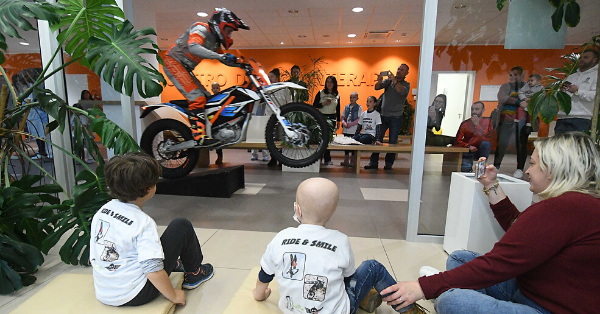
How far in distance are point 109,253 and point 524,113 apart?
104 inches

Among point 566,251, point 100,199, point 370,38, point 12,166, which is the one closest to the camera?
point 566,251

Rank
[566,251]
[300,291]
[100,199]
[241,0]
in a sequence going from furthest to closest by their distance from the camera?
[241,0], [100,199], [300,291], [566,251]

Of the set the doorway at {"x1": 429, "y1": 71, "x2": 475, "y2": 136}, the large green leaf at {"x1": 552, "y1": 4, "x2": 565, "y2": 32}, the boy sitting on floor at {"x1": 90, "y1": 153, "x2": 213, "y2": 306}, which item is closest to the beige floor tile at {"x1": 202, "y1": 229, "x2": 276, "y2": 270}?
the boy sitting on floor at {"x1": 90, "y1": 153, "x2": 213, "y2": 306}

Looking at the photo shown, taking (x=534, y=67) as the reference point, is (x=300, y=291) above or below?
below

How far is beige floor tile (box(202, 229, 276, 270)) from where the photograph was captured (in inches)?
66.2

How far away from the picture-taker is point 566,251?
2.56ft

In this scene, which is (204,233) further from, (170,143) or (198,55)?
(198,55)

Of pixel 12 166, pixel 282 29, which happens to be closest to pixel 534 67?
pixel 12 166

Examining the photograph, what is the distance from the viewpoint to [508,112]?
212cm

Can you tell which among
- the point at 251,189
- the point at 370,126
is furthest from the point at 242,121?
the point at 370,126

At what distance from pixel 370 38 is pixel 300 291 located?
7.16 metres

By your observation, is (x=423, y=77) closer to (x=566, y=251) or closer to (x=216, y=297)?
(x=566, y=251)

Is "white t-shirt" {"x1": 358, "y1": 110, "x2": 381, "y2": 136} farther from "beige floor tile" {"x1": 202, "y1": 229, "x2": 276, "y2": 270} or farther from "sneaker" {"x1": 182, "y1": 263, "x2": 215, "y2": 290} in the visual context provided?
"sneaker" {"x1": 182, "y1": 263, "x2": 215, "y2": 290}

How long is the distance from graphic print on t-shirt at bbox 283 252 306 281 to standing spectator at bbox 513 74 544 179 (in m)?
1.82
